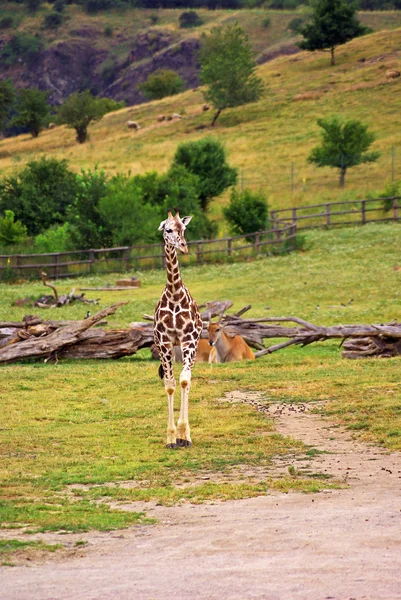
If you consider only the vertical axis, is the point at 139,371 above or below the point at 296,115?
below

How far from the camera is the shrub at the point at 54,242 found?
167 ft

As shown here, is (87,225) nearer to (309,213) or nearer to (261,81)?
(309,213)

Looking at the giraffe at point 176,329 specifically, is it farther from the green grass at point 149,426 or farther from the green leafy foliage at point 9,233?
the green leafy foliage at point 9,233

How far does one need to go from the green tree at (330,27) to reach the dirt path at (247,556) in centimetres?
10973

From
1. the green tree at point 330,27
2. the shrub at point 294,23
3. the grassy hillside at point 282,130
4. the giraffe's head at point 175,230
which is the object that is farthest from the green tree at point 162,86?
the giraffe's head at point 175,230

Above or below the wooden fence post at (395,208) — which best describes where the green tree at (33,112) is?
above

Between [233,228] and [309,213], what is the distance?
793cm

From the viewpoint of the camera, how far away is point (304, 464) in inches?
488

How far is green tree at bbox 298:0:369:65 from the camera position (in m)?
116

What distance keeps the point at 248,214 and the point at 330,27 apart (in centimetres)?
7063

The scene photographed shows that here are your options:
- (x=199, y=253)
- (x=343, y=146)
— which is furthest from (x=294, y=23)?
(x=199, y=253)

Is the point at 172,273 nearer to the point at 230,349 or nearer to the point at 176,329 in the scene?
the point at 176,329

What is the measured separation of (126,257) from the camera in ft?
156

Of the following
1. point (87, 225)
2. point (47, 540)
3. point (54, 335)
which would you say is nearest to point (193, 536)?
point (47, 540)
